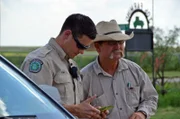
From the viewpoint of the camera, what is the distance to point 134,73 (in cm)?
596

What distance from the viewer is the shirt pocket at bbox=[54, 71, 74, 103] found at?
499 cm

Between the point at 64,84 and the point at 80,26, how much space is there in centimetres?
46

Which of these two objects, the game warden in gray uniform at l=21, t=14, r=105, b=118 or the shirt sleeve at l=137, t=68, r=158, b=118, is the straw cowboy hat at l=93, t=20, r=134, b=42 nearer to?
the shirt sleeve at l=137, t=68, r=158, b=118

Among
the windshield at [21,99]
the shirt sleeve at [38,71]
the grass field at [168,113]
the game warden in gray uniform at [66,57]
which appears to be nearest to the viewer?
the windshield at [21,99]

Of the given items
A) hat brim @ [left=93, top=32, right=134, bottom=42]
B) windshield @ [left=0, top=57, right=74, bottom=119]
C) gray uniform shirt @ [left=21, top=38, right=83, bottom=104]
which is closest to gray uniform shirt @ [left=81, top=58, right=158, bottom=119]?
hat brim @ [left=93, top=32, right=134, bottom=42]

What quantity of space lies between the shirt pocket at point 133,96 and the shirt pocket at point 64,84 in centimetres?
92

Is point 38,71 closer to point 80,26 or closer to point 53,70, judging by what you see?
point 53,70

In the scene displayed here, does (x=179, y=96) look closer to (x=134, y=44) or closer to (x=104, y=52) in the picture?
(x=134, y=44)

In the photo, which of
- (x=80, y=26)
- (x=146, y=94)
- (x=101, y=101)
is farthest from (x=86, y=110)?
(x=146, y=94)

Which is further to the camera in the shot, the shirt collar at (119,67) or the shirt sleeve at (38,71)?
the shirt collar at (119,67)

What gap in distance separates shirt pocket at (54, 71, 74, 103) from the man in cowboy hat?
32.9 inches

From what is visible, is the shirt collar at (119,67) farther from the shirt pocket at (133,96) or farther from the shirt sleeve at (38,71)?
the shirt sleeve at (38,71)

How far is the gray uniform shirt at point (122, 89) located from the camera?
5859 mm

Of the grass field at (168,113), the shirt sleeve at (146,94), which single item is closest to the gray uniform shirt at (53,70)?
the shirt sleeve at (146,94)
